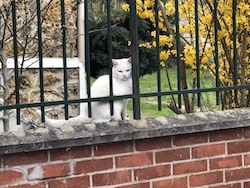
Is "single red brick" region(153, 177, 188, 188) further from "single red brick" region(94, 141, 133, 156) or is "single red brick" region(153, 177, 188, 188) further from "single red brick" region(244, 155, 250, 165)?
"single red brick" region(244, 155, 250, 165)

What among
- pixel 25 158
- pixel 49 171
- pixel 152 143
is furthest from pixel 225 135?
pixel 25 158

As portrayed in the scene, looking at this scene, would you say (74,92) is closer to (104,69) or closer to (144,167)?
(144,167)

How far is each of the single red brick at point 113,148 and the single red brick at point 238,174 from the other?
0.77 m

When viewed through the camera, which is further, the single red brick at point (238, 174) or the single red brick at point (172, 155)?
the single red brick at point (238, 174)

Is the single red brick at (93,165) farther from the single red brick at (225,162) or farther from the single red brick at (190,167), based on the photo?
the single red brick at (225,162)

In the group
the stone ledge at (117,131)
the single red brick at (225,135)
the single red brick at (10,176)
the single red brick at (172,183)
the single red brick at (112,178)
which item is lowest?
the single red brick at (172,183)

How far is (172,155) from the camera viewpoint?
3.66 metres

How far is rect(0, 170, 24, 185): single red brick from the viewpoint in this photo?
10.3 feet

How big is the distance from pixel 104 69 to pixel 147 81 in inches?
73.3

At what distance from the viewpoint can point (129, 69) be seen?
3.72 meters

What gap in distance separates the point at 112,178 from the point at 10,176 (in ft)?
2.06

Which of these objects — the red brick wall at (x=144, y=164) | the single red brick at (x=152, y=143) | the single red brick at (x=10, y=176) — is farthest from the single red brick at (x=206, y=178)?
the single red brick at (x=10, y=176)

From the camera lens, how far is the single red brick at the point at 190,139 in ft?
12.0

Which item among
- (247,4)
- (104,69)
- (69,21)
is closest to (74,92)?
(69,21)
